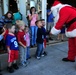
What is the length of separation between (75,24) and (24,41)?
1.32m

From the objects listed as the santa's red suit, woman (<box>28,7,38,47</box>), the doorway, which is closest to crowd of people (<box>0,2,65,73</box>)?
the santa's red suit

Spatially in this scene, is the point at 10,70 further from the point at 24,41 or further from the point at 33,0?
the point at 33,0

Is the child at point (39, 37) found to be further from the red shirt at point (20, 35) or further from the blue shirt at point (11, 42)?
the blue shirt at point (11, 42)

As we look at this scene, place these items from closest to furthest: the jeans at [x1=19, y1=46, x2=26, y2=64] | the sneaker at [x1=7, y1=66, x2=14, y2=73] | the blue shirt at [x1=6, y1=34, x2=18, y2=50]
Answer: the blue shirt at [x1=6, y1=34, x2=18, y2=50]
the sneaker at [x1=7, y1=66, x2=14, y2=73]
the jeans at [x1=19, y1=46, x2=26, y2=64]

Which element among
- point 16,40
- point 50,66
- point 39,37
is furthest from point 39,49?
point 16,40

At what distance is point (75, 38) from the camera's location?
520cm

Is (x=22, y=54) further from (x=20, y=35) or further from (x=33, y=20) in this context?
(x=33, y=20)

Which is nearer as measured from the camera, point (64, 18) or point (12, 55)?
point (12, 55)

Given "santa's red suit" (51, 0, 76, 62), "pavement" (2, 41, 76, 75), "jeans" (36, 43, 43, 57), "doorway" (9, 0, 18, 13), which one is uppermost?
"doorway" (9, 0, 18, 13)

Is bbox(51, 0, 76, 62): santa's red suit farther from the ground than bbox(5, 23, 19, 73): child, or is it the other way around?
bbox(51, 0, 76, 62): santa's red suit

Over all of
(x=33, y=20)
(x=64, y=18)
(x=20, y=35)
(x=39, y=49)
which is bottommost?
(x=39, y=49)

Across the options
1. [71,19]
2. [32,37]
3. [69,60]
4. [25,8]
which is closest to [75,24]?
[71,19]

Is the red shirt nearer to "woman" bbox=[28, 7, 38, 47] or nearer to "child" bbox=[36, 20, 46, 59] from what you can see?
"child" bbox=[36, 20, 46, 59]

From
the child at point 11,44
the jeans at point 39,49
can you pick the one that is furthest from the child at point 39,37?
the child at point 11,44
